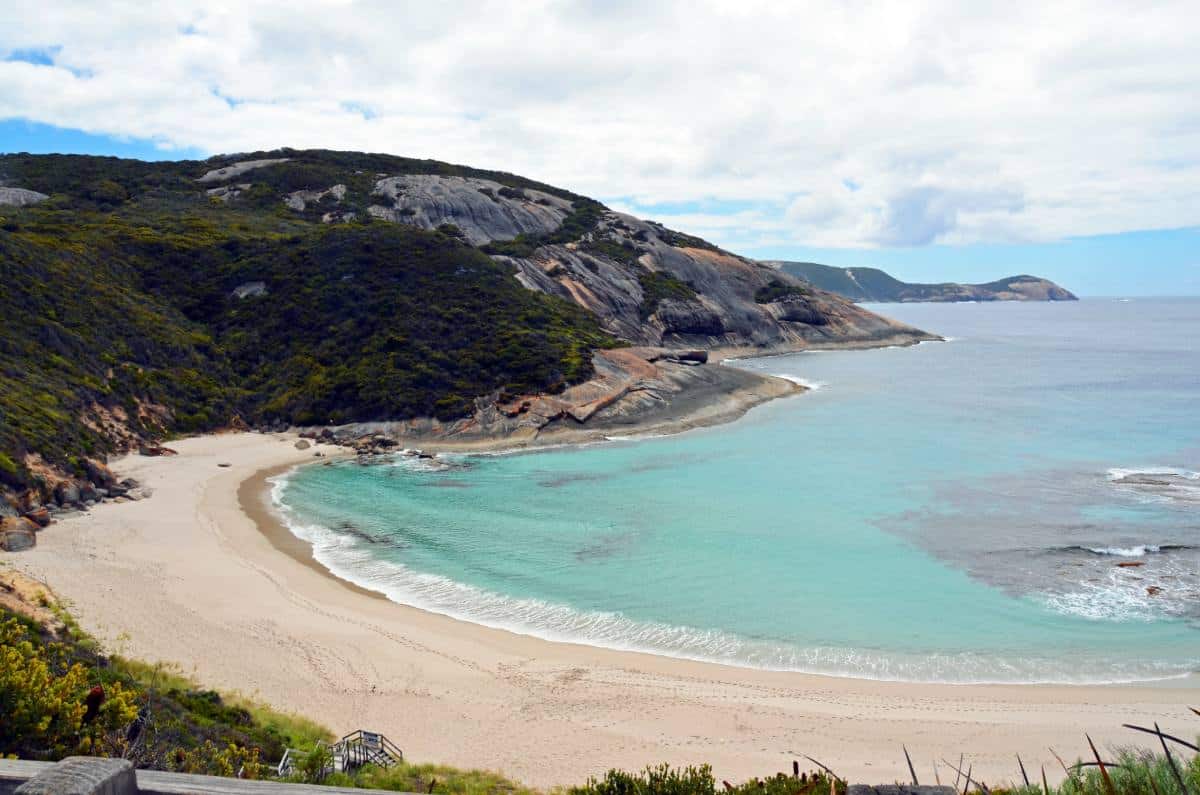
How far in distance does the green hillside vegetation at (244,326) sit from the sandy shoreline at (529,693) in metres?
17.3

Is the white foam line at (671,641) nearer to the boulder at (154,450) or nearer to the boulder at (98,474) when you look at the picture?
the boulder at (98,474)

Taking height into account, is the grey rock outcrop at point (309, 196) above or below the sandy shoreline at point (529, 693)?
above

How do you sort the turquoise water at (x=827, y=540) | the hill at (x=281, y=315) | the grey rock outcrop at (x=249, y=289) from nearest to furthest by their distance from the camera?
the turquoise water at (x=827, y=540) < the hill at (x=281, y=315) < the grey rock outcrop at (x=249, y=289)

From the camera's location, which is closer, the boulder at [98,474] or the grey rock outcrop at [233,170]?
the boulder at [98,474]

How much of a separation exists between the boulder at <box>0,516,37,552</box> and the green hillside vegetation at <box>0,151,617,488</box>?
7.31 m

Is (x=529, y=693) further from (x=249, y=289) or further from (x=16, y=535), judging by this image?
(x=249, y=289)

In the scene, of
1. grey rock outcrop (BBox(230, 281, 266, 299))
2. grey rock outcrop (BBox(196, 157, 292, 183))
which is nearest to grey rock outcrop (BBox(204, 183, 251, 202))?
grey rock outcrop (BBox(196, 157, 292, 183))

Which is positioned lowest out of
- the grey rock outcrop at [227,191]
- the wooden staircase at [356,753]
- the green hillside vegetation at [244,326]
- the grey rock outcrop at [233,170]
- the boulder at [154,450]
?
the wooden staircase at [356,753]

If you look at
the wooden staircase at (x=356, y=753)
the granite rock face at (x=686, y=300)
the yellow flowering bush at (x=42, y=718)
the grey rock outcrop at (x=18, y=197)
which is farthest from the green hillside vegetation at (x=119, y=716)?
the grey rock outcrop at (x=18, y=197)

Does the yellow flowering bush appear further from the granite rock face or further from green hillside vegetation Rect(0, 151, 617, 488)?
the granite rock face

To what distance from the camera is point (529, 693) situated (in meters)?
19.8

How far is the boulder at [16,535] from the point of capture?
27500 mm

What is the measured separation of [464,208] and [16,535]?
91914mm

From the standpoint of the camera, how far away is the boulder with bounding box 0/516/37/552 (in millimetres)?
27500
